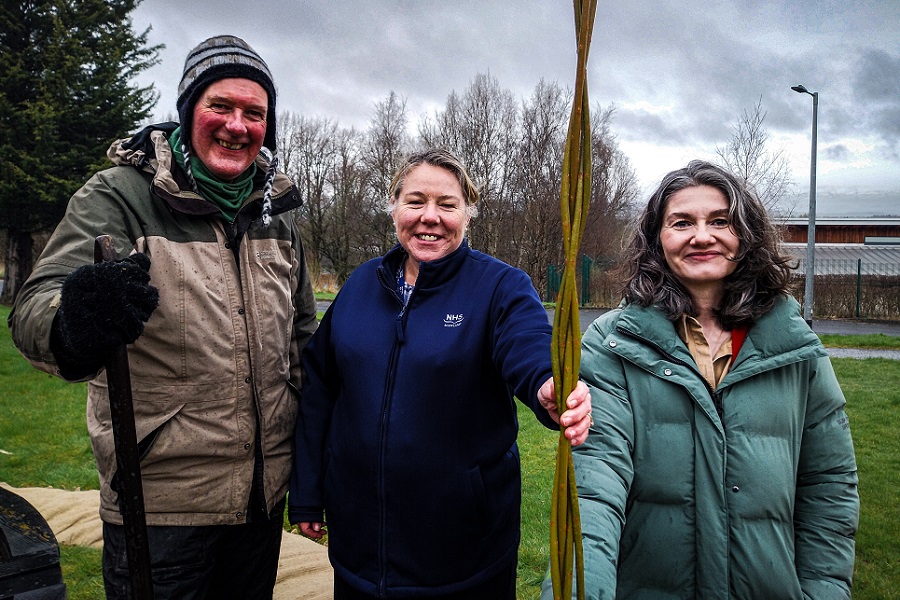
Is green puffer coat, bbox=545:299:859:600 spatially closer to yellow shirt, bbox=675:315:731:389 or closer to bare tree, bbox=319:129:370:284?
yellow shirt, bbox=675:315:731:389

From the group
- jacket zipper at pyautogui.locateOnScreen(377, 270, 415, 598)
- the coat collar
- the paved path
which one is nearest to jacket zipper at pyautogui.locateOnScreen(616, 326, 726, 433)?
the coat collar

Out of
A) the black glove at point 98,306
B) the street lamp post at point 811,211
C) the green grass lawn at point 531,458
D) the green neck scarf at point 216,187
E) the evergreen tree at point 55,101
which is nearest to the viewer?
the black glove at point 98,306

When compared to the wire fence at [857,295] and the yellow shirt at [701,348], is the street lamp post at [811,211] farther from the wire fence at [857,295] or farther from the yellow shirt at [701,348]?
the yellow shirt at [701,348]

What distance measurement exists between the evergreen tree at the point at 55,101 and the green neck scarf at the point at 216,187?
15.2 metres

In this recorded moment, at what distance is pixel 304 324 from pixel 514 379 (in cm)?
111

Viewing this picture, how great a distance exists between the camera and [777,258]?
194 centimetres


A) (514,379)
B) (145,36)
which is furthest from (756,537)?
(145,36)

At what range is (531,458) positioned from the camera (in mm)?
6066

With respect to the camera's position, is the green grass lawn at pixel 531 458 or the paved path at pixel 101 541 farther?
the green grass lawn at pixel 531 458

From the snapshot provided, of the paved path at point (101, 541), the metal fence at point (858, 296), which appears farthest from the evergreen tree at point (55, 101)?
the metal fence at point (858, 296)

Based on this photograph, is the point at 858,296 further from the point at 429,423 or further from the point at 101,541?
the point at 429,423

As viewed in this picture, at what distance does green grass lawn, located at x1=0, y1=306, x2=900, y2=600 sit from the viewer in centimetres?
404

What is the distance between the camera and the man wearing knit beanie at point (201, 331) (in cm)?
204

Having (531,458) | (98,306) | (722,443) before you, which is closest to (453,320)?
(722,443)
